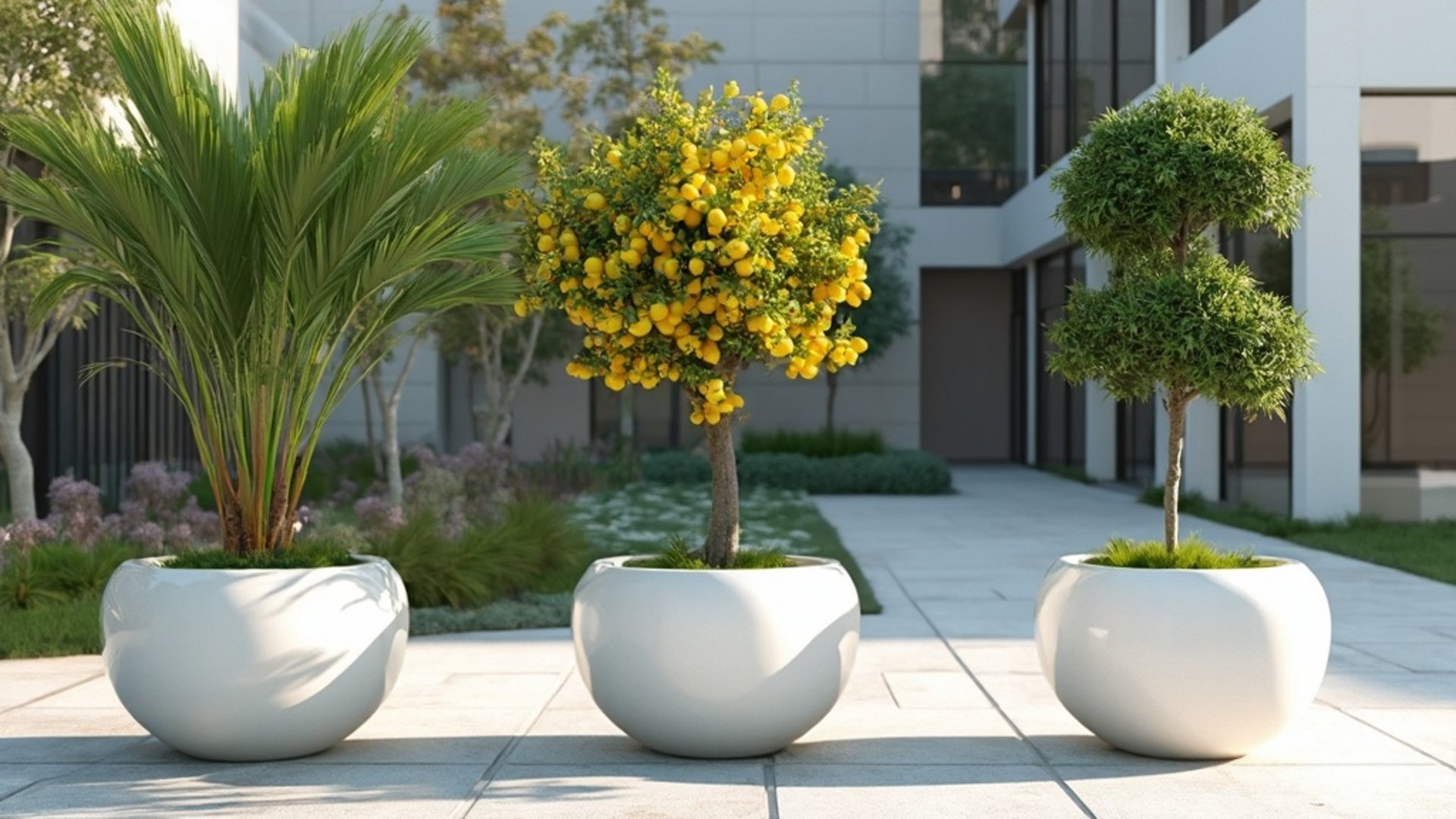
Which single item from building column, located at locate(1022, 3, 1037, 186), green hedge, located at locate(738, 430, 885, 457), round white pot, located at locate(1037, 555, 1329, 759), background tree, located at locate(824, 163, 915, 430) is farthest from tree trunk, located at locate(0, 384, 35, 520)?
building column, located at locate(1022, 3, 1037, 186)

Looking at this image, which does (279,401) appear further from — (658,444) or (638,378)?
(658,444)

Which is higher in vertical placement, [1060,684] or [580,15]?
[580,15]

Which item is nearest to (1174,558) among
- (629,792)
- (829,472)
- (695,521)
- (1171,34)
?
(629,792)

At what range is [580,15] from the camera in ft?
87.5

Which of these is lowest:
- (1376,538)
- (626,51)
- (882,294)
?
(1376,538)

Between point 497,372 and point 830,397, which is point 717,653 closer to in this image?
point 497,372

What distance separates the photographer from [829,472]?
2156cm

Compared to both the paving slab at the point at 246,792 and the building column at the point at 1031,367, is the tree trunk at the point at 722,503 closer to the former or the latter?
the paving slab at the point at 246,792

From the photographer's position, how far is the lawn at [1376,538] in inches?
457

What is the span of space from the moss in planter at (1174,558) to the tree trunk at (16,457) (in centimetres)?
692

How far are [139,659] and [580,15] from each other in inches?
891

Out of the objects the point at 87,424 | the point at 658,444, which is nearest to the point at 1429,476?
the point at 87,424

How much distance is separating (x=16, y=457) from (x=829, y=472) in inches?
518

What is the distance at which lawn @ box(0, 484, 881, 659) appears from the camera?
26.4 feet
